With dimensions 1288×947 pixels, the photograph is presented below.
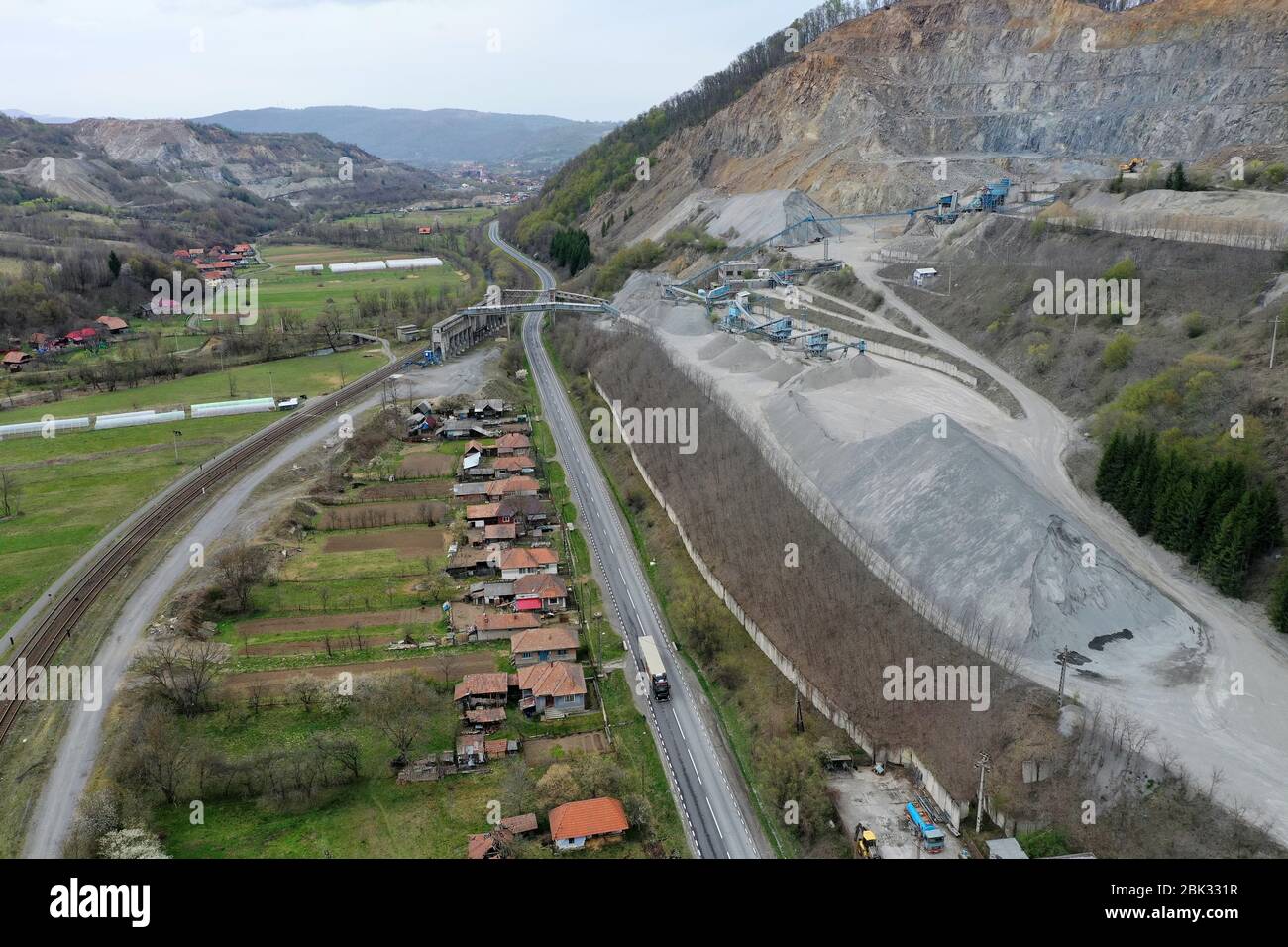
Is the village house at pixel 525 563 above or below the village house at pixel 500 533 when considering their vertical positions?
below

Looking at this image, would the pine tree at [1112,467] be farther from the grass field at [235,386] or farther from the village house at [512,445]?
the grass field at [235,386]

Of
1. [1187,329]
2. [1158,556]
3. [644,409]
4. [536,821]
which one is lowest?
[536,821]

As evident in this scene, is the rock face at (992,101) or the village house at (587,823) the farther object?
the rock face at (992,101)

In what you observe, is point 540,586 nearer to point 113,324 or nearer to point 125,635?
point 125,635

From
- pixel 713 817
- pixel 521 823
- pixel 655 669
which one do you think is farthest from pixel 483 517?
pixel 713 817

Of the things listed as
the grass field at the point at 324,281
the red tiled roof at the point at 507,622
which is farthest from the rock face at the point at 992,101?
the red tiled roof at the point at 507,622
